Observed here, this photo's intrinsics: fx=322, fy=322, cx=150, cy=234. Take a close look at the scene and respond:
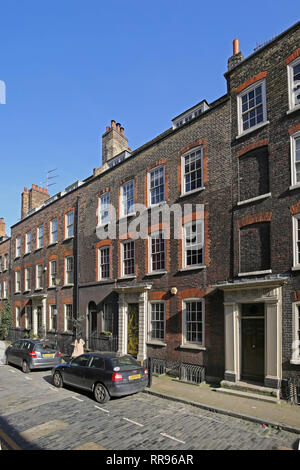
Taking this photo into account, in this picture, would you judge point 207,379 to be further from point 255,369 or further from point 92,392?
point 92,392

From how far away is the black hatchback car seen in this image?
10117 mm

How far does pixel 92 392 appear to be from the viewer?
1091cm

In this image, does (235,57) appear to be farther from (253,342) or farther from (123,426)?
(123,426)

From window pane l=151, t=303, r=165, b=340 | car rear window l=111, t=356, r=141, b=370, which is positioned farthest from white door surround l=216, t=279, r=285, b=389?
window pane l=151, t=303, r=165, b=340

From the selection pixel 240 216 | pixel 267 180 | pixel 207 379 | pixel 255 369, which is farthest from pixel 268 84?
pixel 207 379

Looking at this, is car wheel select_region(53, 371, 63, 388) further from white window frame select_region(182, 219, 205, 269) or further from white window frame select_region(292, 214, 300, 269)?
white window frame select_region(292, 214, 300, 269)

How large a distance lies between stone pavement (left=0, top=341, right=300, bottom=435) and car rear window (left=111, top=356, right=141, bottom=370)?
1.48 m

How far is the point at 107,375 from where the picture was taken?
10273 millimetres

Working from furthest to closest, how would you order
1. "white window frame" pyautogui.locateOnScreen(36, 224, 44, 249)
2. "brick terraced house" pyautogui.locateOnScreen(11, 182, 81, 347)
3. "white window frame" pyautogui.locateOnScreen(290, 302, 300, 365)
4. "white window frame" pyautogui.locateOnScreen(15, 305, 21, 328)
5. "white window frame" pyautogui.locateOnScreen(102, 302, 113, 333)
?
"white window frame" pyautogui.locateOnScreen(15, 305, 21, 328)
"white window frame" pyautogui.locateOnScreen(36, 224, 44, 249)
"brick terraced house" pyautogui.locateOnScreen(11, 182, 81, 347)
"white window frame" pyautogui.locateOnScreen(102, 302, 113, 333)
"white window frame" pyautogui.locateOnScreen(290, 302, 300, 365)

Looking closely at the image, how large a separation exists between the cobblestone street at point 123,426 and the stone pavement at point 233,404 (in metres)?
0.25

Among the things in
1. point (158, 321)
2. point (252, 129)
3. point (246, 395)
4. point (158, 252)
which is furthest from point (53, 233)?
point (246, 395)

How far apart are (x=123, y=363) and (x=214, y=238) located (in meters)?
6.04

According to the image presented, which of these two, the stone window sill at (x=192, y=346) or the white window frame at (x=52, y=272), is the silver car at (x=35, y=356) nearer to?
the stone window sill at (x=192, y=346)

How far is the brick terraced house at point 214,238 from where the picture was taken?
36.4ft
